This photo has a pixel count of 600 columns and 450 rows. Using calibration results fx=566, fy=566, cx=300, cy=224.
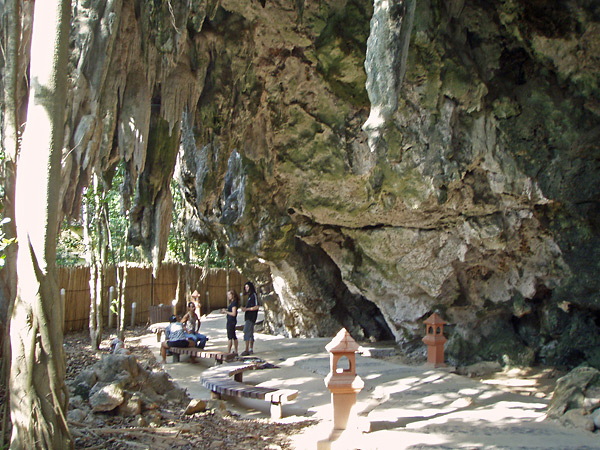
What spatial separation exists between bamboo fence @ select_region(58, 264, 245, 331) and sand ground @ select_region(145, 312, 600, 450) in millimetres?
2464

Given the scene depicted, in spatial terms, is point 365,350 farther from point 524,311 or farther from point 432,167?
point 432,167

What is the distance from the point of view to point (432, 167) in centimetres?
859

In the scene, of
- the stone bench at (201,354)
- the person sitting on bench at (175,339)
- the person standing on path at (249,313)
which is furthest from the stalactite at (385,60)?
the person sitting on bench at (175,339)

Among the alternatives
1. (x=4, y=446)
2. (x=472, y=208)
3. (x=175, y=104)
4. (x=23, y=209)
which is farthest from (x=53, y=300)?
(x=472, y=208)

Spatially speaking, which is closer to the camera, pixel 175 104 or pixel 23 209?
pixel 23 209

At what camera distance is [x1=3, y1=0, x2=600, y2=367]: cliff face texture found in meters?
7.44

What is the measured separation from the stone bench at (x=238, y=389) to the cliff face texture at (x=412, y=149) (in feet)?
5.68

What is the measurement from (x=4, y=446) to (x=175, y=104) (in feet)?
15.0

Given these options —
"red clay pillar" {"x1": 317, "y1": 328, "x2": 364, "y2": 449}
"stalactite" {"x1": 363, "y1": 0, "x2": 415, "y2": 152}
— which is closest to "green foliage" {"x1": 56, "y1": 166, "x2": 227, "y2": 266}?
"red clay pillar" {"x1": 317, "y1": 328, "x2": 364, "y2": 449}

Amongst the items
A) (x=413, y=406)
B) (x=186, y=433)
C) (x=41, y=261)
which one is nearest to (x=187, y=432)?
(x=186, y=433)

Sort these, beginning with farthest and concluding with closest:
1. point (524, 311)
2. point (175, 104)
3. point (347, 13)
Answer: point (524, 311), point (347, 13), point (175, 104)

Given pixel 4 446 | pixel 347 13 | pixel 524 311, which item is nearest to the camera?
pixel 4 446

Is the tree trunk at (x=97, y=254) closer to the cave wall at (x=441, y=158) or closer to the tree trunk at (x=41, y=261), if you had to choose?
the cave wall at (x=441, y=158)

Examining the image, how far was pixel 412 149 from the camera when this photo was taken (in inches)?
344
